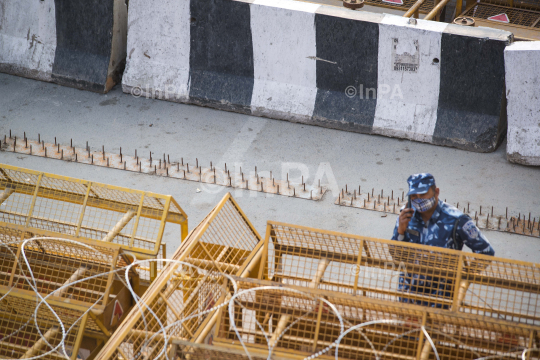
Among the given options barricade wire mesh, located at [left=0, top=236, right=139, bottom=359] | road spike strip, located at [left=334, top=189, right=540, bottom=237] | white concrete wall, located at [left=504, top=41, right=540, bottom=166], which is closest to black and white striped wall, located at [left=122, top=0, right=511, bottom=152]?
white concrete wall, located at [left=504, top=41, right=540, bottom=166]

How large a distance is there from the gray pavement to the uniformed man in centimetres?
164

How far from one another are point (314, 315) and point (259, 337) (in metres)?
0.42

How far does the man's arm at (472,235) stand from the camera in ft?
14.8

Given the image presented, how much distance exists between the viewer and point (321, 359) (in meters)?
3.85

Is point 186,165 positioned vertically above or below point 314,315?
above

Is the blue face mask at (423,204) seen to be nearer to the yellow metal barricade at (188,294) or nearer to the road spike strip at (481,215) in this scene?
the yellow metal barricade at (188,294)

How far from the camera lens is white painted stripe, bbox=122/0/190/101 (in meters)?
7.97

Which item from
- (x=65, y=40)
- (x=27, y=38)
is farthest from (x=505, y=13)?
(x=27, y=38)

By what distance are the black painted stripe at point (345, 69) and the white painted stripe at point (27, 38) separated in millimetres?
3434

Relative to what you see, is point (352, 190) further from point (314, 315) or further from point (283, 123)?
point (314, 315)

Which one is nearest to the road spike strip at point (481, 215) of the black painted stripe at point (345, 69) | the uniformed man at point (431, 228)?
the black painted stripe at point (345, 69)

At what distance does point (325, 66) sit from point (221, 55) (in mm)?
1257

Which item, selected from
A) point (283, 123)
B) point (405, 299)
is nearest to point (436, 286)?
point (405, 299)

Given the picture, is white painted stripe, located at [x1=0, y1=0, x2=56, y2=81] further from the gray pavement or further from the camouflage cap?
the camouflage cap
